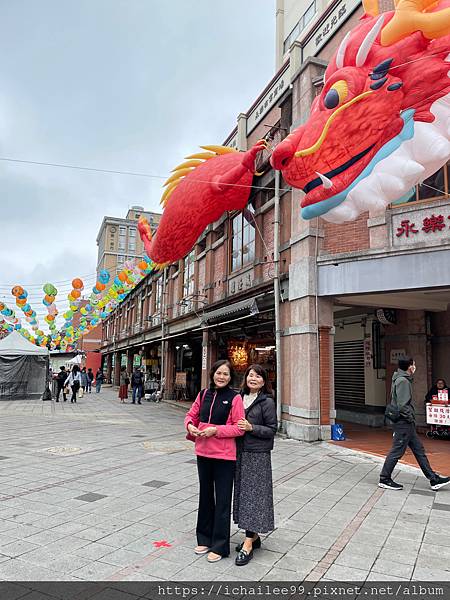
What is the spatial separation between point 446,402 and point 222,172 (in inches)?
327

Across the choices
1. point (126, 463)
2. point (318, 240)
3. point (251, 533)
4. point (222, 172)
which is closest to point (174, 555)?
point (251, 533)

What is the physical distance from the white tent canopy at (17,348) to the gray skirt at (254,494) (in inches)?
808

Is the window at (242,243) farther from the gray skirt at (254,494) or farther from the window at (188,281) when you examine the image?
the gray skirt at (254,494)

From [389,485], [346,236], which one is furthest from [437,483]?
[346,236]

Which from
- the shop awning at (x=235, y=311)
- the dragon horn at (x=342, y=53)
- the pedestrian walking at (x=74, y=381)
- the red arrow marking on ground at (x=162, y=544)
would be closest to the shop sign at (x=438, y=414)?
the shop awning at (x=235, y=311)

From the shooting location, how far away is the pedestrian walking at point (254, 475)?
3.92 m

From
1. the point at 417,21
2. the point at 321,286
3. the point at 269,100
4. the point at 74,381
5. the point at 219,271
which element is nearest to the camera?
the point at 417,21

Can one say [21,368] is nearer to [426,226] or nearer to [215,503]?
[426,226]

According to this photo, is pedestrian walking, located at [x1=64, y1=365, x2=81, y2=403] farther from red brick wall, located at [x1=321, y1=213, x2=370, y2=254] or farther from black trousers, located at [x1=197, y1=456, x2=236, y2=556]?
black trousers, located at [x1=197, y1=456, x2=236, y2=556]

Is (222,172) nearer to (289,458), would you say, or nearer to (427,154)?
(427,154)

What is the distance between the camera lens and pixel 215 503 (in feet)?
13.2

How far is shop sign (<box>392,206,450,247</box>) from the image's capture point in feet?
30.2

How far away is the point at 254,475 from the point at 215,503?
17.3 inches

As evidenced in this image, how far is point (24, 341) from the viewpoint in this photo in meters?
22.8
